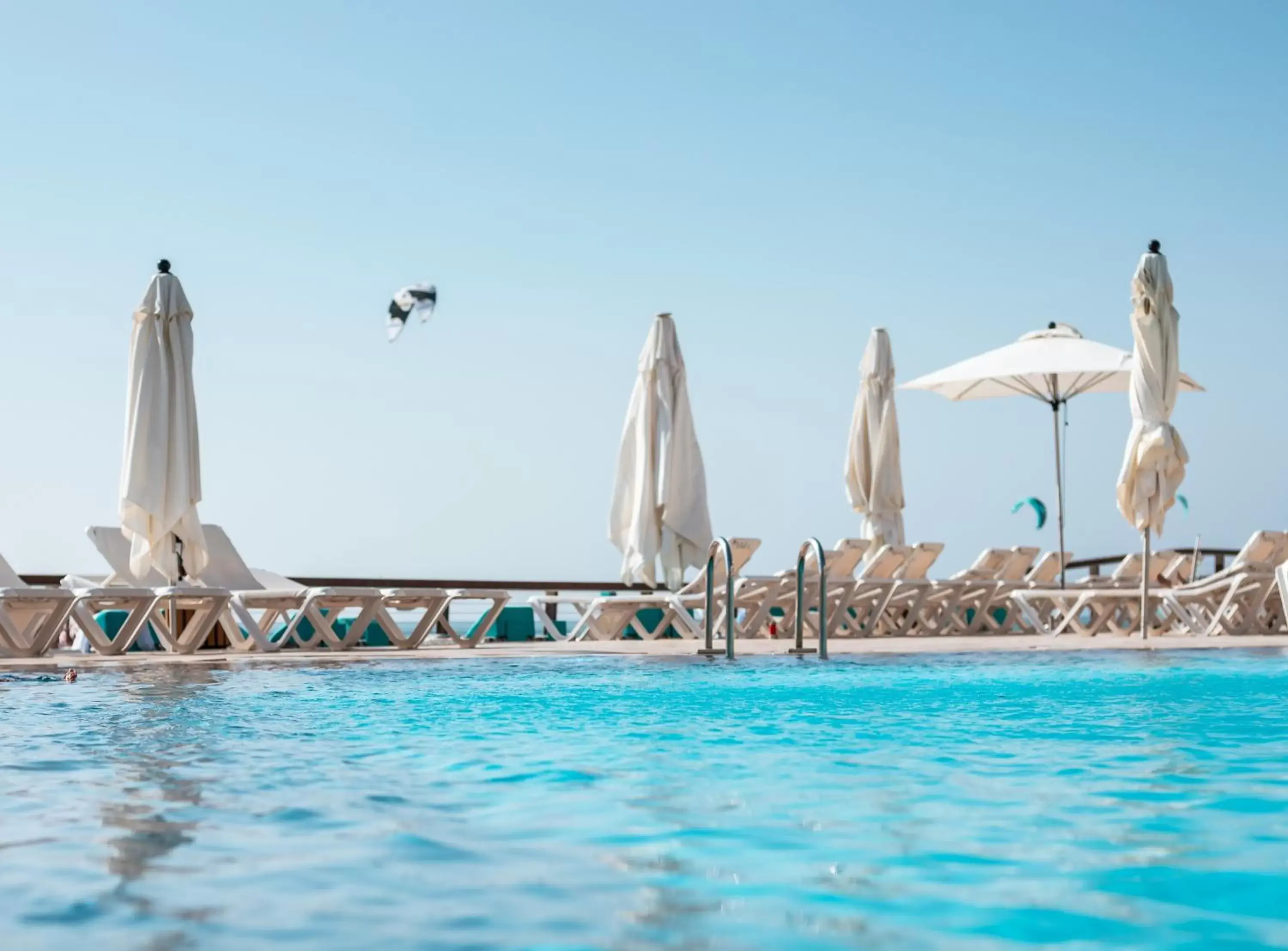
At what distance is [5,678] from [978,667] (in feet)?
17.9

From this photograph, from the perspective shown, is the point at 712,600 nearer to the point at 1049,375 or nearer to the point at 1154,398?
the point at 1154,398

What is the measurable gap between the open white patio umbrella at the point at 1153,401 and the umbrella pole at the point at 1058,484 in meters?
3.43

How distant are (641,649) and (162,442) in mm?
3724

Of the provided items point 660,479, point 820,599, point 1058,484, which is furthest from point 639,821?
point 1058,484

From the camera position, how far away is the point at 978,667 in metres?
8.24

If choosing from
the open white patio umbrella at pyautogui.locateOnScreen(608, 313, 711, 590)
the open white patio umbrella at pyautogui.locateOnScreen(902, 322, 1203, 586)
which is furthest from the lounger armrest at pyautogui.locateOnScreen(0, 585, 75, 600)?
the open white patio umbrella at pyautogui.locateOnScreen(902, 322, 1203, 586)

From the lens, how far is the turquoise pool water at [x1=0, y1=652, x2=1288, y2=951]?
246cm

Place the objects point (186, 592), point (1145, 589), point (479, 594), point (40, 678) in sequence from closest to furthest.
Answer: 1. point (40, 678)
2. point (186, 592)
3. point (479, 594)
4. point (1145, 589)

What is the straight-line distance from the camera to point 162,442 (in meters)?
9.68

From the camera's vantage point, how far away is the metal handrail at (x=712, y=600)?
873cm

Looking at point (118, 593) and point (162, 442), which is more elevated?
point (162, 442)

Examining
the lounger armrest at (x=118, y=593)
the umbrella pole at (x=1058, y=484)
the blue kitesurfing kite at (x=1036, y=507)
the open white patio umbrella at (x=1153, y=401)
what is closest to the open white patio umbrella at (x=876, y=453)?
Result: the umbrella pole at (x=1058, y=484)

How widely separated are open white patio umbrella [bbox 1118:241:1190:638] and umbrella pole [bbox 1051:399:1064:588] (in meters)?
3.43

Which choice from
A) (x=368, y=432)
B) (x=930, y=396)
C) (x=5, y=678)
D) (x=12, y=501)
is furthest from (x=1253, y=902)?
(x=368, y=432)
